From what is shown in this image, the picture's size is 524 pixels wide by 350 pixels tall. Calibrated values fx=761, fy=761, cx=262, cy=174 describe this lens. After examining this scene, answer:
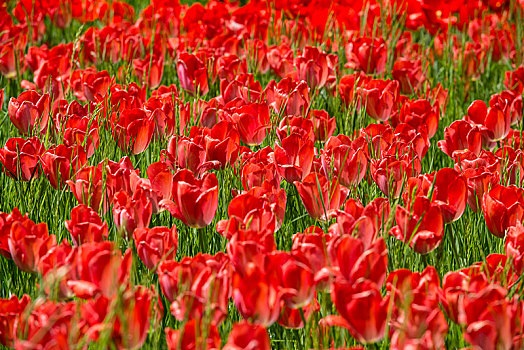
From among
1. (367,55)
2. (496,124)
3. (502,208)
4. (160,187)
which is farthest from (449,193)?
(367,55)

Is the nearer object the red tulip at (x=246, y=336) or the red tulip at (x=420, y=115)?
the red tulip at (x=246, y=336)

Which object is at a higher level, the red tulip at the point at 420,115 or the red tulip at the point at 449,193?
the red tulip at the point at 449,193

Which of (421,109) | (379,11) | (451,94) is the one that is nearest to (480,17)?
(379,11)

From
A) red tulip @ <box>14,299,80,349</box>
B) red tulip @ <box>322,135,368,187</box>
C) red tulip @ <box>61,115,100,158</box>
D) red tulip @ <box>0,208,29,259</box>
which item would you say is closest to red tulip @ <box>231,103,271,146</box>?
red tulip @ <box>322,135,368,187</box>

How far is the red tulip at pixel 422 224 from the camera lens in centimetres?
152

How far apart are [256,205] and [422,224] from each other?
1.12 ft

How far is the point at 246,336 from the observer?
1.15m

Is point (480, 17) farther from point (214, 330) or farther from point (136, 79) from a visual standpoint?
point (214, 330)

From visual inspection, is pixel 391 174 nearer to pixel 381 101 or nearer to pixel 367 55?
pixel 381 101

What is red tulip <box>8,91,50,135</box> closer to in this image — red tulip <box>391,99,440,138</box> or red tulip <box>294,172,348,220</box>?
red tulip <box>294,172,348,220</box>

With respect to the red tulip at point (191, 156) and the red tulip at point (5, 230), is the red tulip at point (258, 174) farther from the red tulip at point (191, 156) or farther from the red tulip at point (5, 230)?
the red tulip at point (5, 230)

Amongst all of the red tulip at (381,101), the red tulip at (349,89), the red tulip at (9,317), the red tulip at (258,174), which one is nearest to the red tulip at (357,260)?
the red tulip at (258,174)

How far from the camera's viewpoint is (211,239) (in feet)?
6.11

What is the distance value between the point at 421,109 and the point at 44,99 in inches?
46.3
